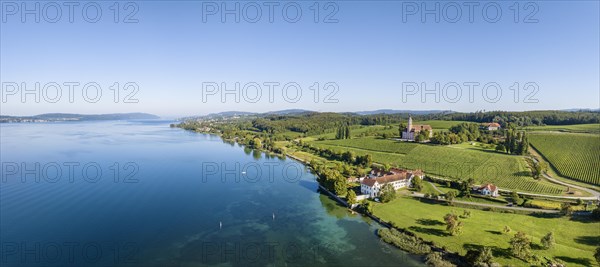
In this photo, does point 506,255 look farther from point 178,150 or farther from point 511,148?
point 178,150

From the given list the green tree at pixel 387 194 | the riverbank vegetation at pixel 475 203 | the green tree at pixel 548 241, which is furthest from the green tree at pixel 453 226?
the green tree at pixel 387 194

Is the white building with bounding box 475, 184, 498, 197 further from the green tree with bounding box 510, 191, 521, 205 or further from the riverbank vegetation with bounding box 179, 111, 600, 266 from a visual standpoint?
the green tree with bounding box 510, 191, 521, 205

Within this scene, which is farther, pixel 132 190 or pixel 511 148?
pixel 511 148

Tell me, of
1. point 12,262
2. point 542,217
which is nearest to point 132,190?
point 12,262

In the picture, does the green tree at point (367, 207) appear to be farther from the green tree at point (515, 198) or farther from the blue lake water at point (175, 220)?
the green tree at point (515, 198)

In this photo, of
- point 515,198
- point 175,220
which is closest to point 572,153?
point 515,198
